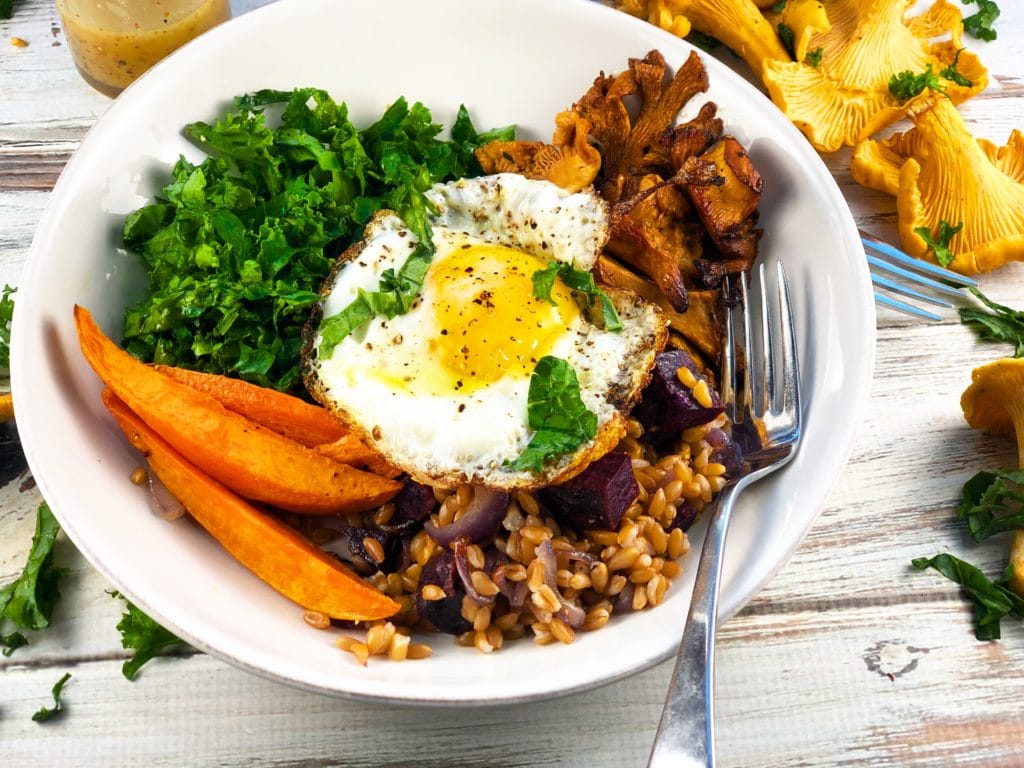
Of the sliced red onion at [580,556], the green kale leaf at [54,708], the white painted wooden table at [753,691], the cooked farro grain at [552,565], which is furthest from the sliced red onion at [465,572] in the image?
the green kale leaf at [54,708]

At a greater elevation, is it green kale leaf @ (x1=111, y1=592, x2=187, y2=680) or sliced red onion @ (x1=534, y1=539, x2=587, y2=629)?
sliced red onion @ (x1=534, y1=539, x2=587, y2=629)

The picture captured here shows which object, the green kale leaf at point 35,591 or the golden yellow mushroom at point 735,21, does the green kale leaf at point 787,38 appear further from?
the green kale leaf at point 35,591

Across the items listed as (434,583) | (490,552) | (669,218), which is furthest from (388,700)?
(669,218)

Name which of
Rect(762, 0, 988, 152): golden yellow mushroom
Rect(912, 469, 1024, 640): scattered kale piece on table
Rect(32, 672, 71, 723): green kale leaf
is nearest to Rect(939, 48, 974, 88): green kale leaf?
Rect(762, 0, 988, 152): golden yellow mushroom

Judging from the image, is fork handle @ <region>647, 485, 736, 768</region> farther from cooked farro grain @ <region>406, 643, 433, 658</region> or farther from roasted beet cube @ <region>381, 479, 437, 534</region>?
roasted beet cube @ <region>381, 479, 437, 534</region>

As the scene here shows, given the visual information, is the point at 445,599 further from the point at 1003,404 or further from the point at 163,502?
the point at 1003,404

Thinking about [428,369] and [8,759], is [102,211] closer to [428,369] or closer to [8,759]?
[428,369]

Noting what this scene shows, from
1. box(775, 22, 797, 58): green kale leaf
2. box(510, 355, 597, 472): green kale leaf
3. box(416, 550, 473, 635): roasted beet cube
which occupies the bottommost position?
box(416, 550, 473, 635): roasted beet cube
